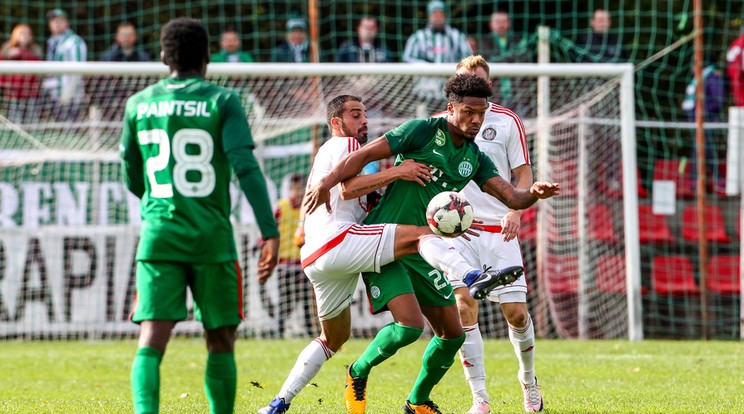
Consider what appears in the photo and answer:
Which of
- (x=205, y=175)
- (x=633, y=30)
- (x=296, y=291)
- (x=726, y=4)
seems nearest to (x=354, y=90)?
(x=296, y=291)

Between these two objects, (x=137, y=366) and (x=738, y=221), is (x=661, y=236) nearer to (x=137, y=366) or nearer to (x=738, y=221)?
(x=738, y=221)

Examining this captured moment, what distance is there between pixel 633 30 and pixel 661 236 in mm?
3745

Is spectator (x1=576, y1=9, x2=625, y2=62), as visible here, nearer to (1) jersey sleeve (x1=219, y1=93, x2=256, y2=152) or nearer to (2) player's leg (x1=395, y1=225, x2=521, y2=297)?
(2) player's leg (x1=395, y1=225, x2=521, y2=297)

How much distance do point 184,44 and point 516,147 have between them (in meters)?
3.14

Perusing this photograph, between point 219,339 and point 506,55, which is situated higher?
point 506,55

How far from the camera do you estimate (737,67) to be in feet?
51.3

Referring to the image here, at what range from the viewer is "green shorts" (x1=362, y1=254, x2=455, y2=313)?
6.61 m

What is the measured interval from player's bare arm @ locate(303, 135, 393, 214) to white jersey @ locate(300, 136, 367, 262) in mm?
203

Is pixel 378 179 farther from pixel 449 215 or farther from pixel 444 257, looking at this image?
pixel 444 257

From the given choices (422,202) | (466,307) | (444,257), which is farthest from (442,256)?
(466,307)

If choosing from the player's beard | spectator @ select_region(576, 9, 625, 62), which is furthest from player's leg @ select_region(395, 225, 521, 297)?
spectator @ select_region(576, 9, 625, 62)

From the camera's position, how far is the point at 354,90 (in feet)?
48.3

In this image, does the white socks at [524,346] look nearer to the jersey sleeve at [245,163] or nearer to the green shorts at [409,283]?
the green shorts at [409,283]

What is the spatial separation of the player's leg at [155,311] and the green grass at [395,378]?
6.96 feet
